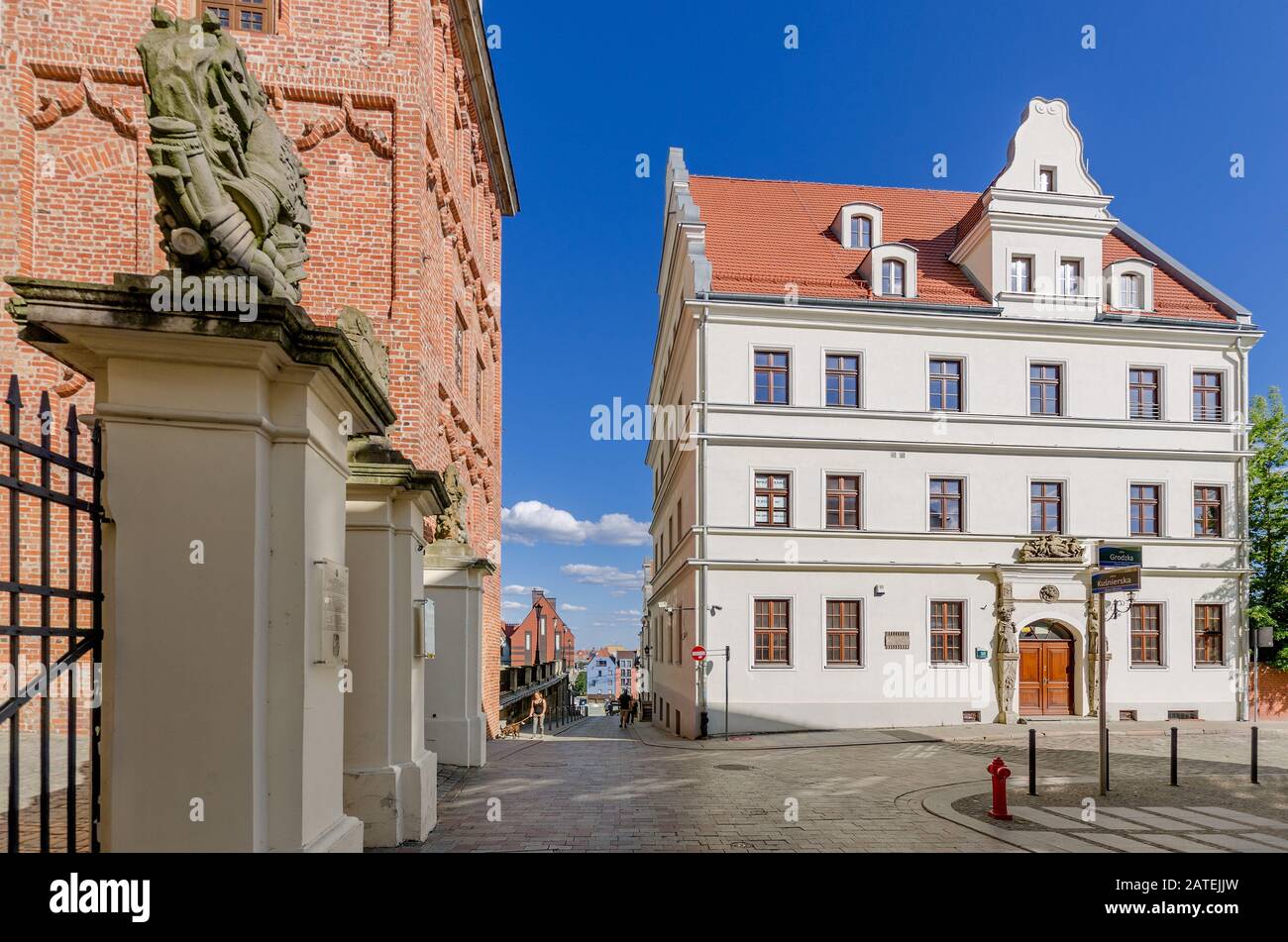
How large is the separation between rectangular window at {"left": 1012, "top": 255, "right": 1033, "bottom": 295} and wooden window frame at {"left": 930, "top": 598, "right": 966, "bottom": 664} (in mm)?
9929

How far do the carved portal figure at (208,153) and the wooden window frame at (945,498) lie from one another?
21.9 m

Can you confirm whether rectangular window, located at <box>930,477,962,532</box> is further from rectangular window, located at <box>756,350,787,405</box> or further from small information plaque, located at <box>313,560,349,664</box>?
small information plaque, located at <box>313,560,349,664</box>

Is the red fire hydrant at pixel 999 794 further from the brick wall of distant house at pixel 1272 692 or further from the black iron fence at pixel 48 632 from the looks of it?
the brick wall of distant house at pixel 1272 692

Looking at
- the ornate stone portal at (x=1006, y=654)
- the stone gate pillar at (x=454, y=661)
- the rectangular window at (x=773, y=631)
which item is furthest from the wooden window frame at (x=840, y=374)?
the stone gate pillar at (x=454, y=661)

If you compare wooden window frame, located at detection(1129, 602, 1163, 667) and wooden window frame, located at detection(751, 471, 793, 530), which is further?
wooden window frame, located at detection(1129, 602, 1163, 667)

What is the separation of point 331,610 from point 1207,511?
1110 inches

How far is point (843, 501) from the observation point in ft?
→ 76.0

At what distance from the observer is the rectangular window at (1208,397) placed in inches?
989

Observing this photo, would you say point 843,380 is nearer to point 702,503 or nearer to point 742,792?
point 702,503

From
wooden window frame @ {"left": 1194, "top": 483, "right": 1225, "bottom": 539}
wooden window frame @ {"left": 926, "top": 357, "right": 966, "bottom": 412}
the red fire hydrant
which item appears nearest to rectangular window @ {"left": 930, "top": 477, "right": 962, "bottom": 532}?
wooden window frame @ {"left": 926, "top": 357, "right": 966, "bottom": 412}

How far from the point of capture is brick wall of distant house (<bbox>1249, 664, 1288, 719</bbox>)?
24938 millimetres

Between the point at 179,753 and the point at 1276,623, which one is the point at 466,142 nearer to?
the point at 179,753
